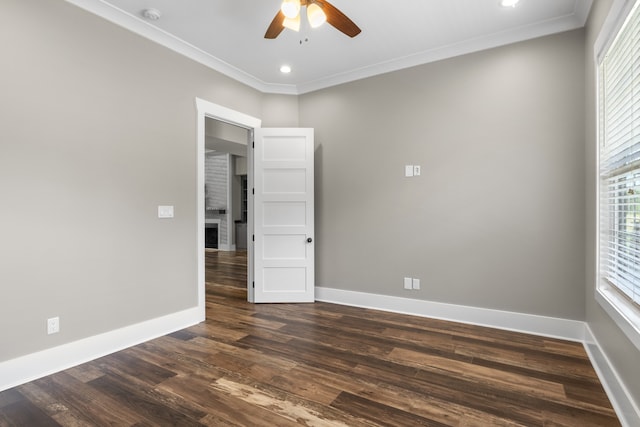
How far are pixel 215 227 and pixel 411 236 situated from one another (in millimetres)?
7362

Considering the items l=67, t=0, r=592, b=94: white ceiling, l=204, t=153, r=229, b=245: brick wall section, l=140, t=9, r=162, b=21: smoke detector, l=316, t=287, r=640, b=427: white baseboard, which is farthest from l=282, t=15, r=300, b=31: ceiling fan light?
l=204, t=153, r=229, b=245: brick wall section

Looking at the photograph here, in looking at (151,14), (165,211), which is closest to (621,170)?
(165,211)

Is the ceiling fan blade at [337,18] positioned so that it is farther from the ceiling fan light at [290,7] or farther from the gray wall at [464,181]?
the gray wall at [464,181]

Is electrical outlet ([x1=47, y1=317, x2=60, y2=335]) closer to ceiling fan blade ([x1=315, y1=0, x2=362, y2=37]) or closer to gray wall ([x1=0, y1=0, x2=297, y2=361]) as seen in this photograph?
gray wall ([x1=0, y1=0, x2=297, y2=361])

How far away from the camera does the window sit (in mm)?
1785

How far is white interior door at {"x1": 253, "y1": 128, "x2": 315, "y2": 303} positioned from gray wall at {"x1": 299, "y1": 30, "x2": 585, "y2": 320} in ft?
0.78

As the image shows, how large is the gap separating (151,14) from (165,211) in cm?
173

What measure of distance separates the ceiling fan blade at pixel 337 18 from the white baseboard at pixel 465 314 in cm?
280

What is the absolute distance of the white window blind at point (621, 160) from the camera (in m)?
Result: 1.79

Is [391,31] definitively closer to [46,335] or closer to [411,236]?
[411,236]

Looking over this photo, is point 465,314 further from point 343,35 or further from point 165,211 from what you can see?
point 165,211

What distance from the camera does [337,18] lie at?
2346 mm

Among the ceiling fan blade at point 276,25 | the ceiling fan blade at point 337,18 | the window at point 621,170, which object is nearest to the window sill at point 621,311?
the window at point 621,170

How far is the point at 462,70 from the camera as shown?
3.43 meters
